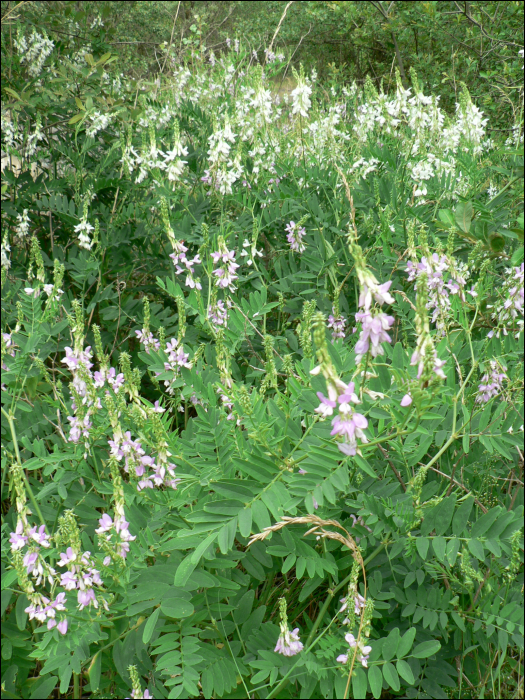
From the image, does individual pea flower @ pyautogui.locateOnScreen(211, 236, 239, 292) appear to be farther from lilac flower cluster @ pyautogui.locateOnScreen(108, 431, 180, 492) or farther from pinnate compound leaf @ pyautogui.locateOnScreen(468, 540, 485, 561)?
pinnate compound leaf @ pyautogui.locateOnScreen(468, 540, 485, 561)

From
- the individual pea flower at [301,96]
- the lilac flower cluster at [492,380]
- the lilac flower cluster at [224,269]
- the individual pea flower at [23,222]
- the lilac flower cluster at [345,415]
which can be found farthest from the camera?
the individual pea flower at [301,96]

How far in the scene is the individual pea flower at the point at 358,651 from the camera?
3.92 feet

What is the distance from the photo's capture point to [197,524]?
1257 millimetres

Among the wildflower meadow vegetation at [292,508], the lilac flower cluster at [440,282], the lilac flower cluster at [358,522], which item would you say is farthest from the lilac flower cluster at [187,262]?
the lilac flower cluster at [358,522]

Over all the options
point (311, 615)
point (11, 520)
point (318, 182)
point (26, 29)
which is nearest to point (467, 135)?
point (318, 182)

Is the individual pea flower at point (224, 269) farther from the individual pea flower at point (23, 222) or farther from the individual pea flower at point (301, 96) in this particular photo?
the individual pea flower at point (301, 96)

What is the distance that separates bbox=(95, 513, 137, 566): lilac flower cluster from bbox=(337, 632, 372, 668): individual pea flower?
20.0 inches

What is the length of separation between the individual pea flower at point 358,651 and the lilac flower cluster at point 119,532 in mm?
507

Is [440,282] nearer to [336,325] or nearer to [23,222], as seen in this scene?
[336,325]

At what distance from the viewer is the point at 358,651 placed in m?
1.22

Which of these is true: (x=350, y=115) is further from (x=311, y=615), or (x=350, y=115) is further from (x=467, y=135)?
(x=311, y=615)

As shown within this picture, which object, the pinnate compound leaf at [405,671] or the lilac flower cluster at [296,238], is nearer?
the pinnate compound leaf at [405,671]

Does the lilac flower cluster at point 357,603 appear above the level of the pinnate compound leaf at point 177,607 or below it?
below

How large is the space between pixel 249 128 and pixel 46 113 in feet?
3.93
